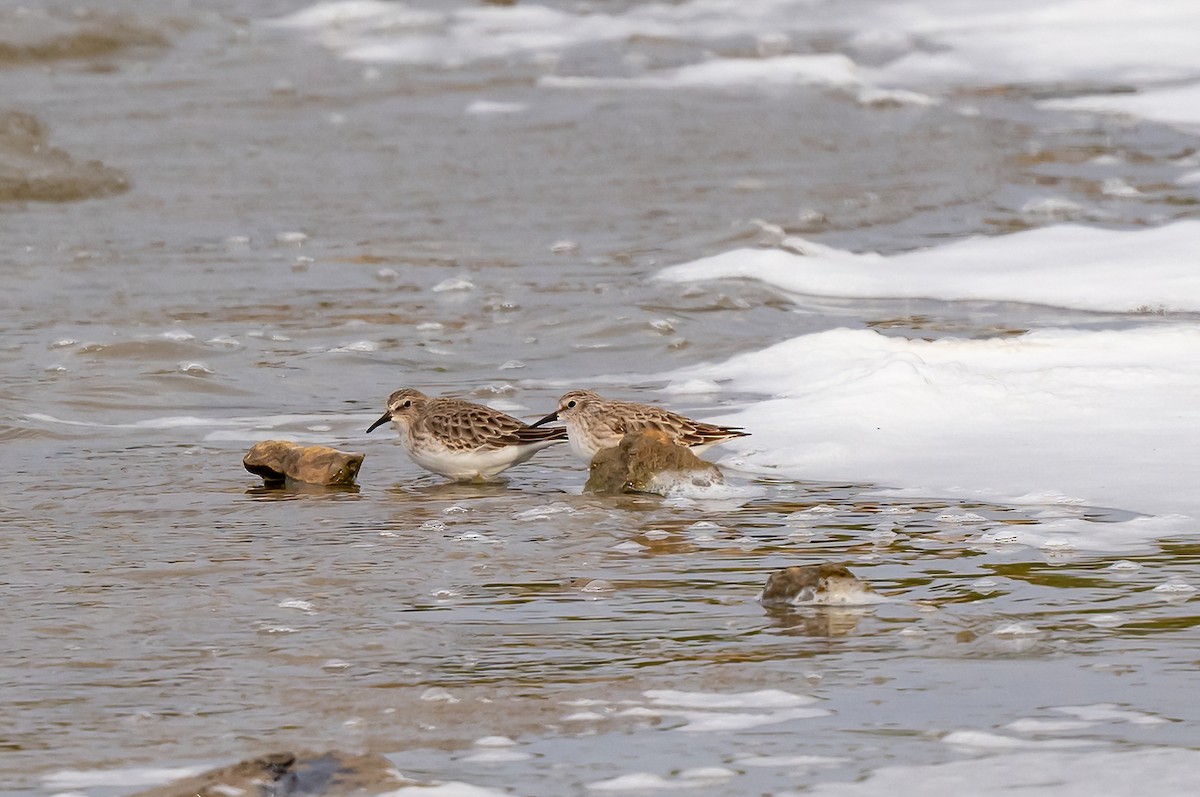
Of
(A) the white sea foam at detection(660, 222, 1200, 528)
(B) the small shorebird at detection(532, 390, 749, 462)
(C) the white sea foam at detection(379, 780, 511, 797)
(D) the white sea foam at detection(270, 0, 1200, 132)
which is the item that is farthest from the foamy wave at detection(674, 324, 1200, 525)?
(D) the white sea foam at detection(270, 0, 1200, 132)

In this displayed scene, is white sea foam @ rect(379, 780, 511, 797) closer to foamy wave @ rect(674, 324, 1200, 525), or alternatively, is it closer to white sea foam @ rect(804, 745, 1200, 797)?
white sea foam @ rect(804, 745, 1200, 797)

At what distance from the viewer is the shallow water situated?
14.2 ft

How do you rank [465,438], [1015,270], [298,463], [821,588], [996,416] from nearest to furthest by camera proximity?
[821,588]
[298,463]
[465,438]
[996,416]
[1015,270]

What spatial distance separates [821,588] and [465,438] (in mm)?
2226

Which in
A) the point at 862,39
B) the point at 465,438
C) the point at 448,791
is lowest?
the point at 448,791

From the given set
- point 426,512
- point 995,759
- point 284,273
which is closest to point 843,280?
point 284,273

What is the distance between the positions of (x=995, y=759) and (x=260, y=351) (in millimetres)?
5772

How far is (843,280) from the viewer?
1048 centimetres

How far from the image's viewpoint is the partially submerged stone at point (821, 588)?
16.9 ft

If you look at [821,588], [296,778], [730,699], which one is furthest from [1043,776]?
[296,778]

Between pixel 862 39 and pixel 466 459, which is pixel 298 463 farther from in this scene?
pixel 862 39

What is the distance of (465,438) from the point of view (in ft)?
23.3

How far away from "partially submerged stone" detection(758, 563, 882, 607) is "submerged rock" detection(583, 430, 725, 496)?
59.4 inches

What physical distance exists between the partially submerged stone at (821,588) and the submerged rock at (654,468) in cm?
151
